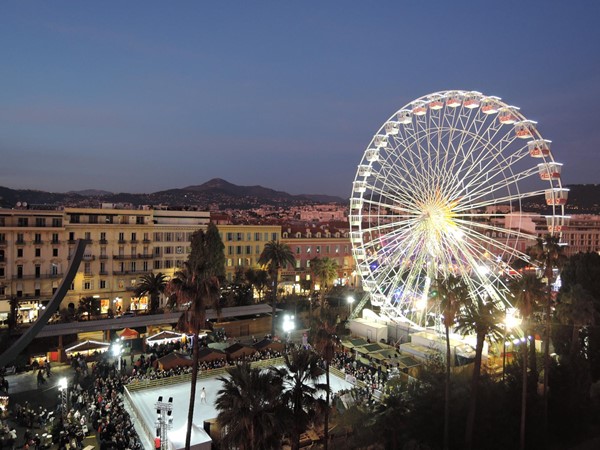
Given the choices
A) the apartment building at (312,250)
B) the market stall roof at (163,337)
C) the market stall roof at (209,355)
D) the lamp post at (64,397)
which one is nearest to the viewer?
the lamp post at (64,397)

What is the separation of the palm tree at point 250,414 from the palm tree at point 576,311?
26626 mm

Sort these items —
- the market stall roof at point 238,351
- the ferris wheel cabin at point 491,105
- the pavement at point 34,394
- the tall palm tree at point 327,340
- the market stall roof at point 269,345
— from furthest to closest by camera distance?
the market stall roof at point 269,345, the ferris wheel cabin at point 491,105, the market stall roof at point 238,351, the pavement at point 34,394, the tall palm tree at point 327,340

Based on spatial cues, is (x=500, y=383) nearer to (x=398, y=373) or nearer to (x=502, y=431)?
(x=502, y=431)

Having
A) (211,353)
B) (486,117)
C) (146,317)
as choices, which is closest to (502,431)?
(211,353)

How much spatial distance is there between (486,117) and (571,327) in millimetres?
20024

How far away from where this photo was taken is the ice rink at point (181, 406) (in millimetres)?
26625

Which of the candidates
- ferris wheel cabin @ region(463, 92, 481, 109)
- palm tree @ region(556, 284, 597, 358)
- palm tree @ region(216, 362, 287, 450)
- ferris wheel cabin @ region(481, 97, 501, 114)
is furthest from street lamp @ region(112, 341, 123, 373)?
ferris wheel cabin @ region(481, 97, 501, 114)

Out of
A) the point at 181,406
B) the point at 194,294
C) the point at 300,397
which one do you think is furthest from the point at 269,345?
the point at 194,294

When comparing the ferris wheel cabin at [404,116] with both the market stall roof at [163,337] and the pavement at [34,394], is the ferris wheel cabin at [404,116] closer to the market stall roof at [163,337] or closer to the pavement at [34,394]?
the market stall roof at [163,337]

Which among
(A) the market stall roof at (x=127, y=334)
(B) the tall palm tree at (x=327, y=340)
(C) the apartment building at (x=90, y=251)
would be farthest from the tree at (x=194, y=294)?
(C) the apartment building at (x=90, y=251)

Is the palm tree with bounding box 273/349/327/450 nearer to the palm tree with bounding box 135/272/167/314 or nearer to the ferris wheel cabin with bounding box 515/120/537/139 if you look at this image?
the ferris wheel cabin with bounding box 515/120/537/139

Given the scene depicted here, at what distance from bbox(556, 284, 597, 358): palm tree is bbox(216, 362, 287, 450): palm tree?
1048 inches

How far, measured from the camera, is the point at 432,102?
46.5 m

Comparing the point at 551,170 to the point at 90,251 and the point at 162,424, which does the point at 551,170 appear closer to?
the point at 162,424
